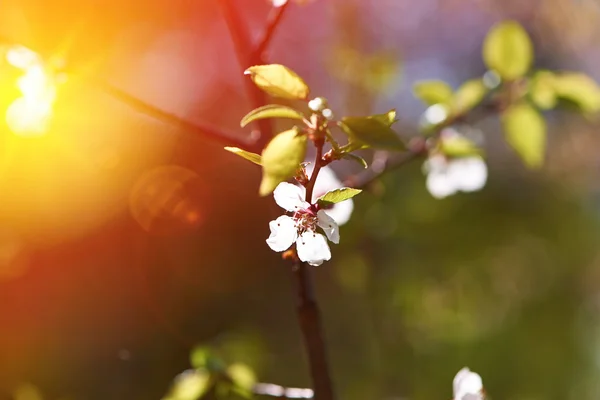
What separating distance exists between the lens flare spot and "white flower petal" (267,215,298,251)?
88 cm

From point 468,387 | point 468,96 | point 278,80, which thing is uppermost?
point 468,96

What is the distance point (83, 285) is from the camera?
188 cm

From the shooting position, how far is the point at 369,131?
0.37 m

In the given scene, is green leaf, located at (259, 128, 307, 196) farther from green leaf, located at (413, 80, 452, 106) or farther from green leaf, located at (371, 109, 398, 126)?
green leaf, located at (413, 80, 452, 106)

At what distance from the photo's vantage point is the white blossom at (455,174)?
79cm

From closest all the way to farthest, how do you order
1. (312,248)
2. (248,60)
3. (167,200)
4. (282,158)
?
(282,158) < (312,248) < (248,60) < (167,200)

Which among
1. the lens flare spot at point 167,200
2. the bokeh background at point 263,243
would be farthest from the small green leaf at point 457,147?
the lens flare spot at point 167,200

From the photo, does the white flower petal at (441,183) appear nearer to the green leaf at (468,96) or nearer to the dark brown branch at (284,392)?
the green leaf at (468,96)

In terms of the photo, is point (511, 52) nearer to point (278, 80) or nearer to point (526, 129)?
point (526, 129)

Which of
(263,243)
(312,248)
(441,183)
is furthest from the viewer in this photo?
(263,243)

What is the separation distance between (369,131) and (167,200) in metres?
1.00

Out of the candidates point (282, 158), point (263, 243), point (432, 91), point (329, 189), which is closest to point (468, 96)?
point (432, 91)

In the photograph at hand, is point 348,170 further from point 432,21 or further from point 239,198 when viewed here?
point 432,21

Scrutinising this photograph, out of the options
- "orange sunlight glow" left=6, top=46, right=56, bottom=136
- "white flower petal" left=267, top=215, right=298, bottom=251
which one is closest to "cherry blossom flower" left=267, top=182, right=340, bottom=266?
"white flower petal" left=267, top=215, right=298, bottom=251
